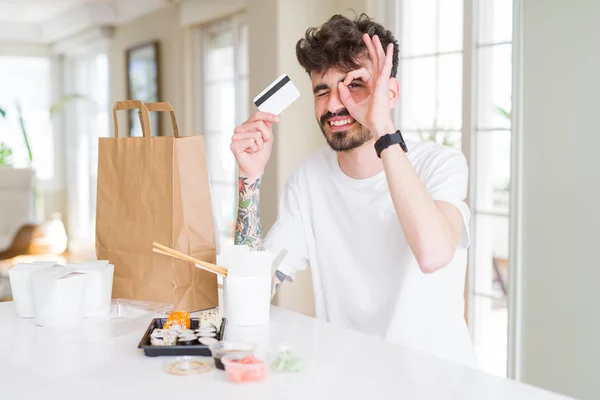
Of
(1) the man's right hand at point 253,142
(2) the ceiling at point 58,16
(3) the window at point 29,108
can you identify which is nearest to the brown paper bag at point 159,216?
(1) the man's right hand at point 253,142

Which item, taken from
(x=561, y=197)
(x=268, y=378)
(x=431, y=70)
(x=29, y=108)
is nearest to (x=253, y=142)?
(x=268, y=378)

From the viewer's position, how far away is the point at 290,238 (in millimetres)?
1847

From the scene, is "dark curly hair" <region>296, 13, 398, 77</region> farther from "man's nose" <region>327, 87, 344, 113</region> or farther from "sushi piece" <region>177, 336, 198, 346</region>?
"sushi piece" <region>177, 336, 198, 346</region>

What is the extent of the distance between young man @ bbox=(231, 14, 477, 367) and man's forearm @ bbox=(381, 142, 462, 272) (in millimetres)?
27

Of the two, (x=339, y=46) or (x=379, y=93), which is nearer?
(x=379, y=93)

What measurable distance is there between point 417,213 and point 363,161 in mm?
356

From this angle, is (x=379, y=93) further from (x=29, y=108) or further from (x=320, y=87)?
(x=29, y=108)

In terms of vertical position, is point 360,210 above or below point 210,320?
above

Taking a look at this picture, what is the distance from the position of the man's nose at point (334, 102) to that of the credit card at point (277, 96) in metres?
0.18

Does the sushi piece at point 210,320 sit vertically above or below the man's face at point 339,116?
below

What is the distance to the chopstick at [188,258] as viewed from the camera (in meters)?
1.43

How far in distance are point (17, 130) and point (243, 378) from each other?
8.14 meters

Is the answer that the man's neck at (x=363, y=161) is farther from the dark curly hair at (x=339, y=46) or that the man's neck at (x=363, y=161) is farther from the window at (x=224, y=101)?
the window at (x=224, y=101)

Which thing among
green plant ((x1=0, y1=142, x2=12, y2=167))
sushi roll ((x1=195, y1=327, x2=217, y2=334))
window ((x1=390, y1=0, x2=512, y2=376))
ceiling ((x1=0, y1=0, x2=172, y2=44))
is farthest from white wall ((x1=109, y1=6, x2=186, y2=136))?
sushi roll ((x1=195, y1=327, x2=217, y2=334))
